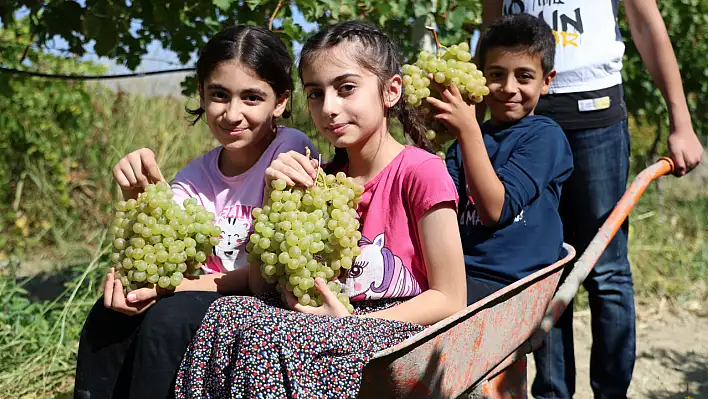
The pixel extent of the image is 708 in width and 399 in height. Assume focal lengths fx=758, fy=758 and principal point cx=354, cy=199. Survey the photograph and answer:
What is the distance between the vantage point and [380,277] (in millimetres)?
1926

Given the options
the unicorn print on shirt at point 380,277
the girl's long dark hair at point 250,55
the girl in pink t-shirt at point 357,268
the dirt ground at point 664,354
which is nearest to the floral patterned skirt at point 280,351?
the girl in pink t-shirt at point 357,268

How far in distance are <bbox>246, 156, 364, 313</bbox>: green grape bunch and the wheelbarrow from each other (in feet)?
0.97

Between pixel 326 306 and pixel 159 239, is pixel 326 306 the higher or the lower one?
the lower one

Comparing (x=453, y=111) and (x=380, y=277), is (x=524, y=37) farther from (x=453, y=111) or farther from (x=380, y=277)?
(x=380, y=277)

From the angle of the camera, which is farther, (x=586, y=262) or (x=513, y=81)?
(x=513, y=81)

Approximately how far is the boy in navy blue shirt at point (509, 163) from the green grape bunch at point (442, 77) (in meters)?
0.04

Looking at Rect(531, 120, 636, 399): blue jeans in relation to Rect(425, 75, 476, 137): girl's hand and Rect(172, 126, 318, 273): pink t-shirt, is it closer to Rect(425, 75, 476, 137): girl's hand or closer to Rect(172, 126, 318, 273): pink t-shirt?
Rect(425, 75, 476, 137): girl's hand

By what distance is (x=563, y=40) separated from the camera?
8.45ft

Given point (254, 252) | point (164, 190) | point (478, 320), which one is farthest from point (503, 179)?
point (164, 190)

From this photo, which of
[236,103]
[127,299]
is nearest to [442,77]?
[236,103]

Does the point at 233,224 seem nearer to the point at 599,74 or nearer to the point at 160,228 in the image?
the point at 160,228

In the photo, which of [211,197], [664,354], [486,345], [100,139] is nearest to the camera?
[486,345]

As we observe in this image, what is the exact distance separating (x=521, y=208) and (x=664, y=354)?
216 cm

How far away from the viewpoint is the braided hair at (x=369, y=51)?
1.98 meters
